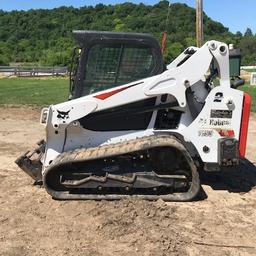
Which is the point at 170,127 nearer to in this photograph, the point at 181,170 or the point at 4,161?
the point at 181,170

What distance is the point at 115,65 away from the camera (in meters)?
7.20

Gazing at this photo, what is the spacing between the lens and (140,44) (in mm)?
7105

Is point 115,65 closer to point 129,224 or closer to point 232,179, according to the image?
point 129,224

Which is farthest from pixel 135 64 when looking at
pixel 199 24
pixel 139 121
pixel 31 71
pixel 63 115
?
pixel 31 71

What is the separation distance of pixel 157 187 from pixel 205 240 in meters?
1.44

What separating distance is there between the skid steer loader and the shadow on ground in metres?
0.61

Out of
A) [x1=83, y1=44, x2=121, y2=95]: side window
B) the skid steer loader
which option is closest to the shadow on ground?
the skid steer loader

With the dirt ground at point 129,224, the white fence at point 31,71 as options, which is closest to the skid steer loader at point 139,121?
the dirt ground at point 129,224

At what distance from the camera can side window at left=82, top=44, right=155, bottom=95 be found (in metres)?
7.14

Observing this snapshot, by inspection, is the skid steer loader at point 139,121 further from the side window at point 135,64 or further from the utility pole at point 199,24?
the utility pole at point 199,24

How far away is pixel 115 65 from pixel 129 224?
7.56 ft

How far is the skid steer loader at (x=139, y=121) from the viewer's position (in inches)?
269

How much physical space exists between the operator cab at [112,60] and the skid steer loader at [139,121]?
1 cm

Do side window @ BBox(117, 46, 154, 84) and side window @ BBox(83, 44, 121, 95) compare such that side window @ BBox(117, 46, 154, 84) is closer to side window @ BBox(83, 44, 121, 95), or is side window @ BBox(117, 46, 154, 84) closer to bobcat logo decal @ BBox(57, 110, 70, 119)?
side window @ BBox(83, 44, 121, 95)
